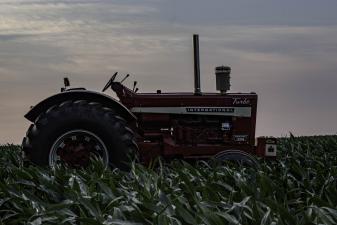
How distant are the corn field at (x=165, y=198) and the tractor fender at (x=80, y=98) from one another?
52.0 inches

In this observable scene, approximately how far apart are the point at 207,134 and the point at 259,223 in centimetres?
528

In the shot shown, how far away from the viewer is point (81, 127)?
837cm

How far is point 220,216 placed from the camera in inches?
173

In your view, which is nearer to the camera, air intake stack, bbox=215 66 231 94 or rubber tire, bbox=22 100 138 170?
rubber tire, bbox=22 100 138 170

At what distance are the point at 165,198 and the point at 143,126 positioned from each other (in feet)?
15.0

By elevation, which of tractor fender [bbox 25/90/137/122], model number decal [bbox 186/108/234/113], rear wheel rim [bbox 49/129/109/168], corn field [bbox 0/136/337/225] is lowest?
corn field [bbox 0/136/337/225]

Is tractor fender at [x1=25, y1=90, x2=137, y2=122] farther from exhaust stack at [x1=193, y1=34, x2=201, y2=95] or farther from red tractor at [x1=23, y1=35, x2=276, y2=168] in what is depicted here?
exhaust stack at [x1=193, y1=34, x2=201, y2=95]

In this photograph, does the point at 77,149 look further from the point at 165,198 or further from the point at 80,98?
the point at 165,198

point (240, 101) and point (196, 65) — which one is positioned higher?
point (196, 65)

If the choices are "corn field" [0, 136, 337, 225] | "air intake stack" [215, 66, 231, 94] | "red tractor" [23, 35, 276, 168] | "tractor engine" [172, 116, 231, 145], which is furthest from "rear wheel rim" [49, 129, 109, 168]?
"air intake stack" [215, 66, 231, 94]

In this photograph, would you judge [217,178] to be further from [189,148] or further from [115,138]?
[189,148]

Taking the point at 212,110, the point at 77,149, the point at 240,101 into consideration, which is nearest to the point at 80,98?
the point at 77,149

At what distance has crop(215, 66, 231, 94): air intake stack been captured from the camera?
967cm

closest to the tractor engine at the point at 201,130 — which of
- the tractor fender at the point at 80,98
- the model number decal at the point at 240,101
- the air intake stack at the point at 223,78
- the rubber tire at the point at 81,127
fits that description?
the model number decal at the point at 240,101
